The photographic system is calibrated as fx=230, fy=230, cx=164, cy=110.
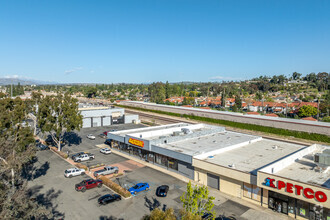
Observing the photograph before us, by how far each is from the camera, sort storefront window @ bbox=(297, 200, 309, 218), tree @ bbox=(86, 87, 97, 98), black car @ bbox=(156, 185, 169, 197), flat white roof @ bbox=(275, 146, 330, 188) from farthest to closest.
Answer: tree @ bbox=(86, 87, 97, 98) → black car @ bbox=(156, 185, 169, 197) → flat white roof @ bbox=(275, 146, 330, 188) → storefront window @ bbox=(297, 200, 309, 218)

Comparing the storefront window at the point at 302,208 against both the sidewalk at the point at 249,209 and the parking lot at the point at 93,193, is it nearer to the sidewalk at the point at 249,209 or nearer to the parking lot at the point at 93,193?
the sidewalk at the point at 249,209

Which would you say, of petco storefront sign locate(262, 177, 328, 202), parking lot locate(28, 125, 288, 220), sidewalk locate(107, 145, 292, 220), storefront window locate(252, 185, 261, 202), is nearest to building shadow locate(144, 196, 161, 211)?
parking lot locate(28, 125, 288, 220)

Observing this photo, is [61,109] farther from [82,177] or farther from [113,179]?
[113,179]

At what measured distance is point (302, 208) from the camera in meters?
23.0

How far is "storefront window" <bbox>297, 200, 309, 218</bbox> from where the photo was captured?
22767mm

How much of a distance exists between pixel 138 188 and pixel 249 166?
14733 millimetres

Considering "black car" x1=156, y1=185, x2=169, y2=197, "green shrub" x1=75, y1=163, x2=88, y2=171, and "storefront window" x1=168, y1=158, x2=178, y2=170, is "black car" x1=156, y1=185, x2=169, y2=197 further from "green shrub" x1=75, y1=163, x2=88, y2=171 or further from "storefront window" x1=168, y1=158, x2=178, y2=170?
"green shrub" x1=75, y1=163, x2=88, y2=171

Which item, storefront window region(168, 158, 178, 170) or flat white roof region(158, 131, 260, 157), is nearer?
storefront window region(168, 158, 178, 170)

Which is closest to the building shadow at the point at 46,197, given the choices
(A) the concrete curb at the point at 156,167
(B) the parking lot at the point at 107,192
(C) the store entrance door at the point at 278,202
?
(B) the parking lot at the point at 107,192

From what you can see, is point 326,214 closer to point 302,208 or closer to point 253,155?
point 302,208

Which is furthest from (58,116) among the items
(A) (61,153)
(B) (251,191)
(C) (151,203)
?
(B) (251,191)

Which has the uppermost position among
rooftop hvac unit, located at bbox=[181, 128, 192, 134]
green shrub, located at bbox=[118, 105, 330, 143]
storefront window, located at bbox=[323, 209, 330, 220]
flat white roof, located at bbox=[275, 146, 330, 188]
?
rooftop hvac unit, located at bbox=[181, 128, 192, 134]

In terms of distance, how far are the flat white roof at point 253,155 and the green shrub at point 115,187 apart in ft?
39.5

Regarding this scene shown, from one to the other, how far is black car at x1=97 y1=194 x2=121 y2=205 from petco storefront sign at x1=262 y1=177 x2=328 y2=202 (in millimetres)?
16678
